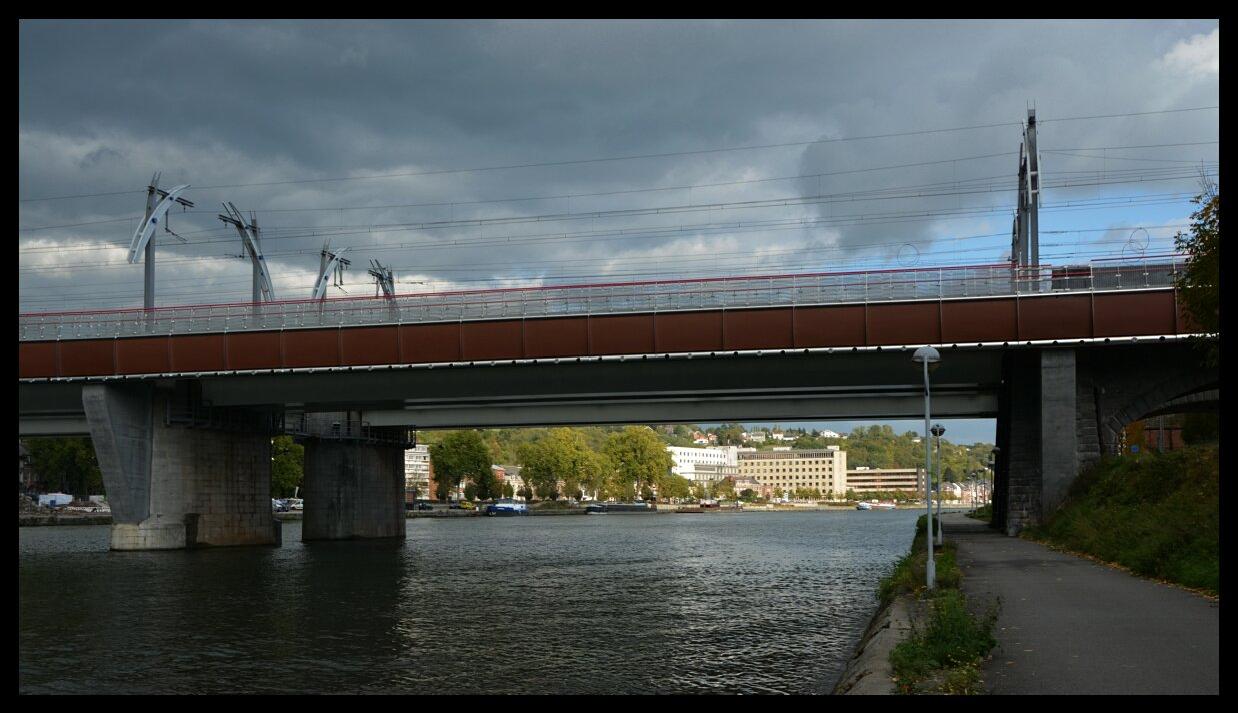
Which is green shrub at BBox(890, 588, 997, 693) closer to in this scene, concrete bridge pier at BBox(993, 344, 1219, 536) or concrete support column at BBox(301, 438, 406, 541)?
concrete bridge pier at BBox(993, 344, 1219, 536)

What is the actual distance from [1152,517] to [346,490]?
61899 millimetres

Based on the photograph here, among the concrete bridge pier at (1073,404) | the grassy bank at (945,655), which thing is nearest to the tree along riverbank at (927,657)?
the grassy bank at (945,655)

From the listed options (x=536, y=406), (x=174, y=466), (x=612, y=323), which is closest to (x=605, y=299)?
(x=612, y=323)

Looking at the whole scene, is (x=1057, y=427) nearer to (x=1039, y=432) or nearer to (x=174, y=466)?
(x=1039, y=432)

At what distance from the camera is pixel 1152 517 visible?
29031mm

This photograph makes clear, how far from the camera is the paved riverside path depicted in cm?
1252

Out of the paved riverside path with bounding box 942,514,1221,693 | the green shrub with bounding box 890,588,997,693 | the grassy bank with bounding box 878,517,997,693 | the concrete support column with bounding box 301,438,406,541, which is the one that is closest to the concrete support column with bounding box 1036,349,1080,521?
the paved riverside path with bounding box 942,514,1221,693

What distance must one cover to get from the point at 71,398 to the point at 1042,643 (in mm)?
63621

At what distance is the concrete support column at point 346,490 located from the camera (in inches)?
3081

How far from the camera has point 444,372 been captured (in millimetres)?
57344

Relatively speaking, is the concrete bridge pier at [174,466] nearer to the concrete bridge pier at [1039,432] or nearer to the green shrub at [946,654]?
the concrete bridge pier at [1039,432]

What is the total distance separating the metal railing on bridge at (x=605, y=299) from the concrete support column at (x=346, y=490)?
20753mm

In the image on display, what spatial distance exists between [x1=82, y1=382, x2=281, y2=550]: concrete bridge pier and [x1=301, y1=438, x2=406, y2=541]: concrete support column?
25.5ft

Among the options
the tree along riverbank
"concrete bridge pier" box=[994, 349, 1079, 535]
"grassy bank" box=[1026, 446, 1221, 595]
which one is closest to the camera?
the tree along riverbank
